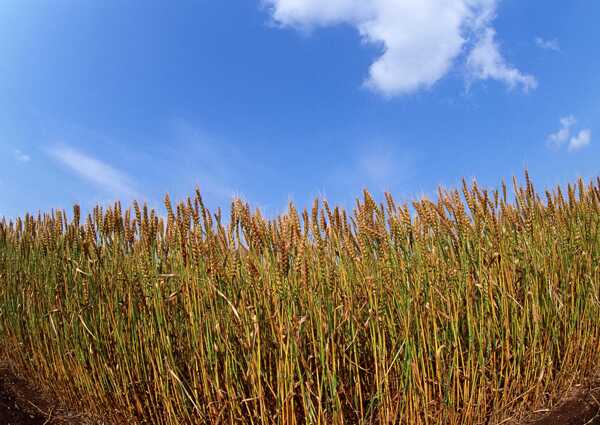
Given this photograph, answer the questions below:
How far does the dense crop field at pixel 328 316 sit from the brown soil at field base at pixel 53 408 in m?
0.08

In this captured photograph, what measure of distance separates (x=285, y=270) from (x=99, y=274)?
41.9 inches

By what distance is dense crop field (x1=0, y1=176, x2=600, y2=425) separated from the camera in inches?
73.8

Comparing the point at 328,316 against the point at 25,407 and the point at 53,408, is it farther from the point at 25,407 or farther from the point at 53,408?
the point at 25,407

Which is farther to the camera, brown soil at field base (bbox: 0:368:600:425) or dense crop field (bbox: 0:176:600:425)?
brown soil at field base (bbox: 0:368:600:425)

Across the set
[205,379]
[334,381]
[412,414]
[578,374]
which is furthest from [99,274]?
[578,374]

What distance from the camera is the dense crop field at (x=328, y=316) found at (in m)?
1.87

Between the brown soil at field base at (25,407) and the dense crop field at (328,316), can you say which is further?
the brown soil at field base at (25,407)

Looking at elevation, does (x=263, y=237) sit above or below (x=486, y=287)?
above

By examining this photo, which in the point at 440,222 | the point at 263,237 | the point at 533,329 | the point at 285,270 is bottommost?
the point at 533,329

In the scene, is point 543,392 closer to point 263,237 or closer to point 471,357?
point 471,357

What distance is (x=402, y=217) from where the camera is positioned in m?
2.21

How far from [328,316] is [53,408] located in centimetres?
207

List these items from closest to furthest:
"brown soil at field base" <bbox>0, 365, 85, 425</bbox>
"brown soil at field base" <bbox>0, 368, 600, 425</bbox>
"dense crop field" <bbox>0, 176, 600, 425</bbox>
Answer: "dense crop field" <bbox>0, 176, 600, 425</bbox> → "brown soil at field base" <bbox>0, 368, 600, 425</bbox> → "brown soil at field base" <bbox>0, 365, 85, 425</bbox>

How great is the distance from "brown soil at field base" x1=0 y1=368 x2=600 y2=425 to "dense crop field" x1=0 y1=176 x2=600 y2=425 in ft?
0.25
